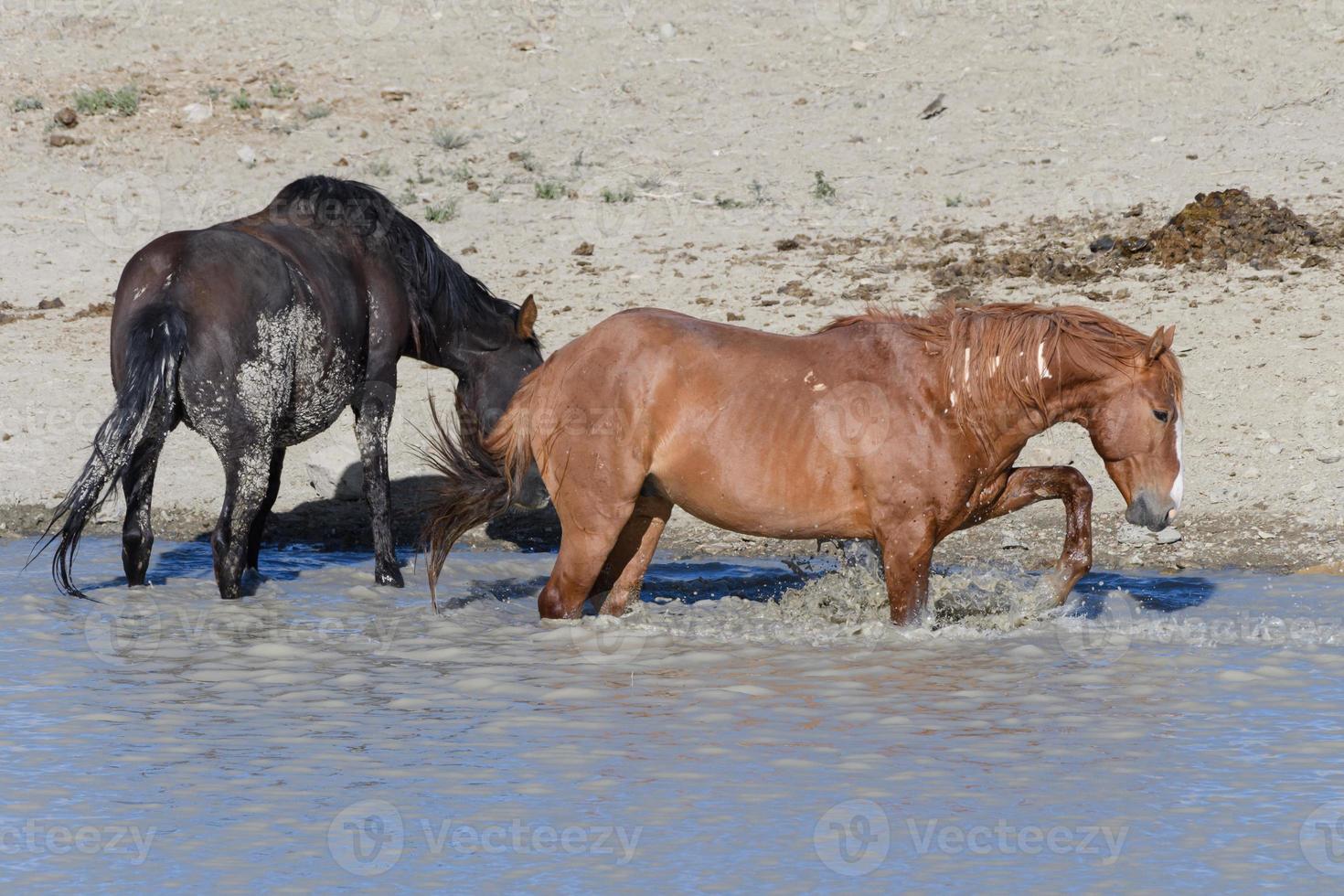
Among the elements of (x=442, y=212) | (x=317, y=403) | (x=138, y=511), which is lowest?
(x=138, y=511)

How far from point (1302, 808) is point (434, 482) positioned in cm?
590

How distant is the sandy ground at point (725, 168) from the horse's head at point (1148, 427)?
2076 mm

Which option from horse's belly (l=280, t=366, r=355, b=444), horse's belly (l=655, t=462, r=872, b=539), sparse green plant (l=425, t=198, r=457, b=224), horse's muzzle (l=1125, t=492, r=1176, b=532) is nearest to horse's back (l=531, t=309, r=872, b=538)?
horse's belly (l=655, t=462, r=872, b=539)

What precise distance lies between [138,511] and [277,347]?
0.93 meters

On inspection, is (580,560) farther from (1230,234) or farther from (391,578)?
(1230,234)

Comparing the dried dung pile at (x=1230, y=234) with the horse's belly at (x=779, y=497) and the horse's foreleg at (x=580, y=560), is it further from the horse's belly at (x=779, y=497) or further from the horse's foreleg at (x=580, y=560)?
the horse's foreleg at (x=580, y=560)

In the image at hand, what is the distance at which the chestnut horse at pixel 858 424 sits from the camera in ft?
20.1

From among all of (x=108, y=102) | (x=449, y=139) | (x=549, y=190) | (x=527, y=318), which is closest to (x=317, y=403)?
(x=527, y=318)

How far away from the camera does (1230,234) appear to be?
11438mm

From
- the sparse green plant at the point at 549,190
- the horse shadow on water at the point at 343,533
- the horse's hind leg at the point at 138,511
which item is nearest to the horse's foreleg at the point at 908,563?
the horse shadow on water at the point at 343,533

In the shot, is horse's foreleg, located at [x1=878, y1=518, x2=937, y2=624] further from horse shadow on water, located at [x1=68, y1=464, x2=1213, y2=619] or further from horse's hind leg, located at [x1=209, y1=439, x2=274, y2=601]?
horse's hind leg, located at [x1=209, y1=439, x2=274, y2=601]

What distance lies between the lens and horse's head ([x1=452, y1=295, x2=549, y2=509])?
823cm

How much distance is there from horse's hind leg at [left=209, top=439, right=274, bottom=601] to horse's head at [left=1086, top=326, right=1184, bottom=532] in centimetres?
334

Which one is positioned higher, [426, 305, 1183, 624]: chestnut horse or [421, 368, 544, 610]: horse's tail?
[426, 305, 1183, 624]: chestnut horse
